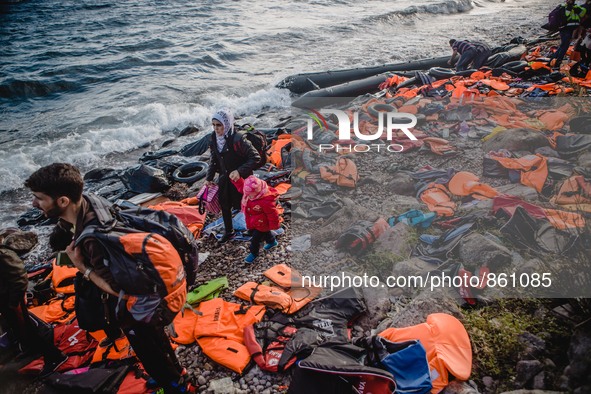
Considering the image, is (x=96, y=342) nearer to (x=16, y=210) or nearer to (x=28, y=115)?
(x=16, y=210)

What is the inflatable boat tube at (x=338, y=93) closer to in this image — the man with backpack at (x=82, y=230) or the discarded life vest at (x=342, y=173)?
the discarded life vest at (x=342, y=173)

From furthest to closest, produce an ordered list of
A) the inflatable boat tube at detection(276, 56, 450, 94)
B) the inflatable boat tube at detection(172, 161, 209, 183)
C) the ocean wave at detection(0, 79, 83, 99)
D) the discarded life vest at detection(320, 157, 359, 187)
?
1. the ocean wave at detection(0, 79, 83, 99)
2. the inflatable boat tube at detection(276, 56, 450, 94)
3. the inflatable boat tube at detection(172, 161, 209, 183)
4. the discarded life vest at detection(320, 157, 359, 187)

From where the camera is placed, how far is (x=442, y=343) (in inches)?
122

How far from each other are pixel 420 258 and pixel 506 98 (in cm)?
633

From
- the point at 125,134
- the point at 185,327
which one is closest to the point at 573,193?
the point at 185,327

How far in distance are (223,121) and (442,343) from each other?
393 centimetres

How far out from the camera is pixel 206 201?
18.9 ft

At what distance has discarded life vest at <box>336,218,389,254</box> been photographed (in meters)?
4.96

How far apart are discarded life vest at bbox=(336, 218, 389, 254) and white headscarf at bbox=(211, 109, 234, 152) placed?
2353 millimetres

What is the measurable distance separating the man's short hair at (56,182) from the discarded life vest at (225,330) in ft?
6.95

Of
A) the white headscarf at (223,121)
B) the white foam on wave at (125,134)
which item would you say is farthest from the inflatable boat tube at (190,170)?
the white foam on wave at (125,134)

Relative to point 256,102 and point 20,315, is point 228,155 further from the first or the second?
point 256,102

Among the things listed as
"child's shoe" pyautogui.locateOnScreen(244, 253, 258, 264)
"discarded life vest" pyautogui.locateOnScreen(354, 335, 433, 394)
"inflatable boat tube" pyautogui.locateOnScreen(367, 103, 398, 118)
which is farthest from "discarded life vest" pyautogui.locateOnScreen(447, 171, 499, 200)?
"inflatable boat tube" pyautogui.locateOnScreen(367, 103, 398, 118)

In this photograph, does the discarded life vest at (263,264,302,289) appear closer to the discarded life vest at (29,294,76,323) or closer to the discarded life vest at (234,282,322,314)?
the discarded life vest at (234,282,322,314)
